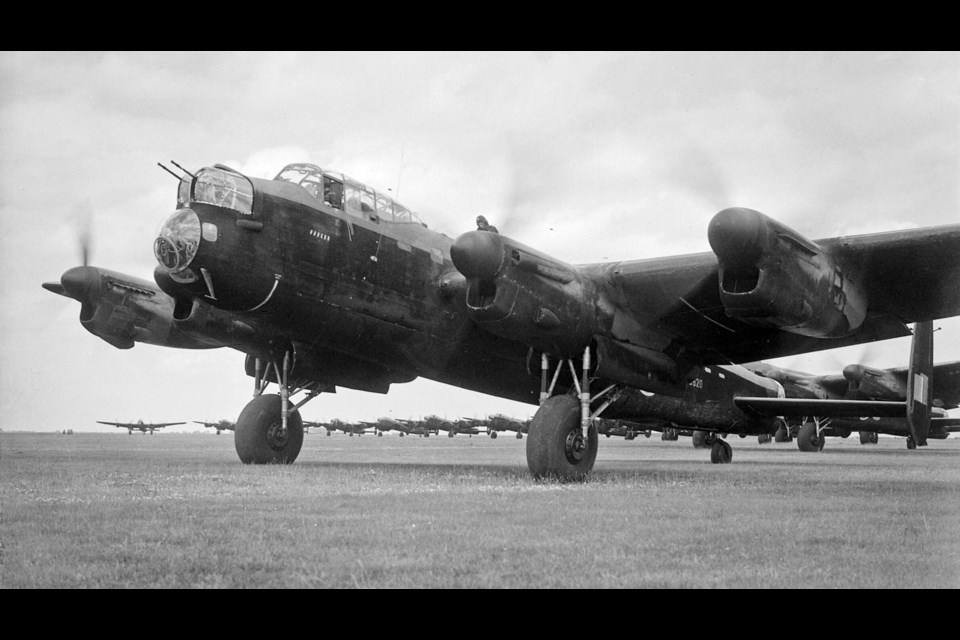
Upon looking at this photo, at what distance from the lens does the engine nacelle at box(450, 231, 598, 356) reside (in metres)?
10.2

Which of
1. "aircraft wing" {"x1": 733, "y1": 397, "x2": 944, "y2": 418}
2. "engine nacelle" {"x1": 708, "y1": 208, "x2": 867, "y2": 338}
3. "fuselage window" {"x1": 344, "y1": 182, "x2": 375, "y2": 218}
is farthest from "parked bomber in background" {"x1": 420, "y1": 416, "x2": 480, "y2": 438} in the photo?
"engine nacelle" {"x1": 708, "y1": 208, "x2": 867, "y2": 338}

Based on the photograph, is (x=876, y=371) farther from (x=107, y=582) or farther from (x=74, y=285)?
(x=107, y=582)

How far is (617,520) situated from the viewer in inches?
272

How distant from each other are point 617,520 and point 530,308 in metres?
4.22

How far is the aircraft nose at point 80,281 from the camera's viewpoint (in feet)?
47.1

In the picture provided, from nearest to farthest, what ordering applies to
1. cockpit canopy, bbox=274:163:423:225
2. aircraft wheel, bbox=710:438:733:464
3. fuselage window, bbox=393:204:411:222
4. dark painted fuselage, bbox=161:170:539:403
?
dark painted fuselage, bbox=161:170:539:403, cockpit canopy, bbox=274:163:423:225, fuselage window, bbox=393:204:411:222, aircraft wheel, bbox=710:438:733:464

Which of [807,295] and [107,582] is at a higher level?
[807,295]

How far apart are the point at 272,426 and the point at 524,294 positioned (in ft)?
20.1

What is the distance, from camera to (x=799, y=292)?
31.2ft

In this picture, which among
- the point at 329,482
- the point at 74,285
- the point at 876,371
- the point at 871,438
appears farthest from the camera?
the point at 871,438

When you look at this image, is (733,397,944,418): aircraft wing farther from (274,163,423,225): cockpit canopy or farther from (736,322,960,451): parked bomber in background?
(274,163,423,225): cockpit canopy

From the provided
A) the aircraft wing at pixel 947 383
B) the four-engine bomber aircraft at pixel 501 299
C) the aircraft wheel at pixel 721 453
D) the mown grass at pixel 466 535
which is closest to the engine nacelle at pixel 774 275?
the four-engine bomber aircraft at pixel 501 299

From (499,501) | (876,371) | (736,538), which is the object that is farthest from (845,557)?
(876,371)

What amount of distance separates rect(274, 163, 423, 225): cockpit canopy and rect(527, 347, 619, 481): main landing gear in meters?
3.38
